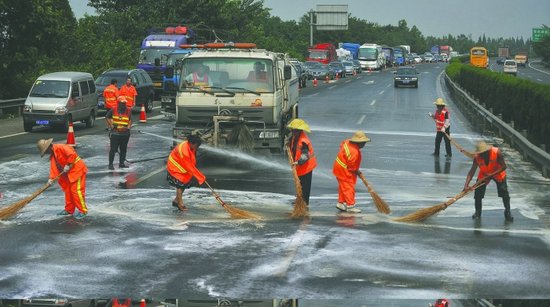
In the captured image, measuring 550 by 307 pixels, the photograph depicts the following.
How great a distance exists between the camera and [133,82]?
112 feet

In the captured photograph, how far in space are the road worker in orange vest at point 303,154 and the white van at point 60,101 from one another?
14.5 m

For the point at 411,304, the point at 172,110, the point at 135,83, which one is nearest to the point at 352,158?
the point at 411,304

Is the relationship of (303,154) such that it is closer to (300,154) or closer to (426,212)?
(300,154)

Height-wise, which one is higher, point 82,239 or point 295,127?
point 295,127

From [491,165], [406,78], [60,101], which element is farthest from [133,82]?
[406,78]

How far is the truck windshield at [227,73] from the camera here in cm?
1988

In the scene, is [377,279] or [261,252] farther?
[261,252]

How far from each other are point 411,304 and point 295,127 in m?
6.01

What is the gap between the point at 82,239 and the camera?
37.7ft

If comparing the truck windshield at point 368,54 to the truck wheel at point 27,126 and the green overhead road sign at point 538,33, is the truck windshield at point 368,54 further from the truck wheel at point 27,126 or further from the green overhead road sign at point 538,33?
the green overhead road sign at point 538,33

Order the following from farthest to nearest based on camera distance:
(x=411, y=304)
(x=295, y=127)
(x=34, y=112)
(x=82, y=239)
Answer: (x=34, y=112) → (x=295, y=127) → (x=82, y=239) → (x=411, y=304)

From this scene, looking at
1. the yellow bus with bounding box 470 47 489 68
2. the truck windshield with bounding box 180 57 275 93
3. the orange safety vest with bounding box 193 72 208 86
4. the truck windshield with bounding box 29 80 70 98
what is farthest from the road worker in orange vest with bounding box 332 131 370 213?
the yellow bus with bounding box 470 47 489 68

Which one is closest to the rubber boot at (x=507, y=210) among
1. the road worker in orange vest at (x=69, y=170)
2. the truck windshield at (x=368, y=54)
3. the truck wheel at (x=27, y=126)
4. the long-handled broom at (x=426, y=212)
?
the long-handled broom at (x=426, y=212)

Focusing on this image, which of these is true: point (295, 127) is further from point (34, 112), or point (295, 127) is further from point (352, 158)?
point (34, 112)
